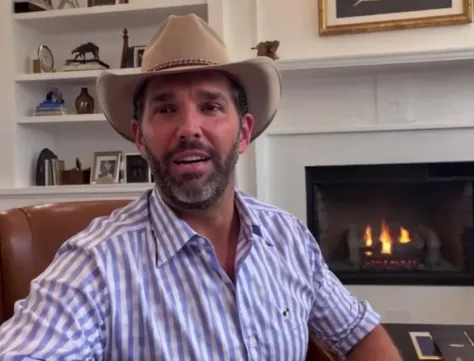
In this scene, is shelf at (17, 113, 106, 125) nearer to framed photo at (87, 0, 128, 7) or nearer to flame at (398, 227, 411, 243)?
framed photo at (87, 0, 128, 7)

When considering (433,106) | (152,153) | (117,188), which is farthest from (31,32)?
(152,153)

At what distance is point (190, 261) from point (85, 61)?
2439 mm

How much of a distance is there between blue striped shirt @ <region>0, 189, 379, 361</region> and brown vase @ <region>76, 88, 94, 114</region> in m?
2.24

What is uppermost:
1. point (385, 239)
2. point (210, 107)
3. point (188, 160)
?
point (210, 107)

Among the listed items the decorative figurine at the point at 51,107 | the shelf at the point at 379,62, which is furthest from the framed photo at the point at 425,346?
the decorative figurine at the point at 51,107

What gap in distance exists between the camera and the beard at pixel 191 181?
3.52 ft

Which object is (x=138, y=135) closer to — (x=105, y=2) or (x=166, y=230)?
(x=166, y=230)

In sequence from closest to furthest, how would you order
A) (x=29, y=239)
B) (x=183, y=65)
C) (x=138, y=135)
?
(x=183, y=65) < (x=138, y=135) < (x=29, y=239)

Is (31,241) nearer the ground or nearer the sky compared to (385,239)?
nearer the sky

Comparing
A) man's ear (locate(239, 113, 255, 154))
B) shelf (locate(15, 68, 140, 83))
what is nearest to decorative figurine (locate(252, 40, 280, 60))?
shelf (locate(15, 68, 140, 83))

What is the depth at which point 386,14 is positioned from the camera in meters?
2.82

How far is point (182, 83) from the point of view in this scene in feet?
3.58

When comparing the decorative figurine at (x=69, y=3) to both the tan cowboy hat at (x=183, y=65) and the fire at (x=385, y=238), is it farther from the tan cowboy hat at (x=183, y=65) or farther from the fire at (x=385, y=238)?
the tan cowboy hat at (x=183, y=65)

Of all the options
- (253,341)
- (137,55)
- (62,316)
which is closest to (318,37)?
(137,55)
